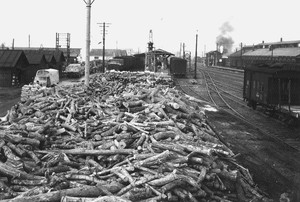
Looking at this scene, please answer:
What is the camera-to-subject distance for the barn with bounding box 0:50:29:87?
124ft

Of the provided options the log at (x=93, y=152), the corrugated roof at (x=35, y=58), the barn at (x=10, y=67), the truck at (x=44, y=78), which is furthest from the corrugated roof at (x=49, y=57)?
the log at (x=93, y=152)

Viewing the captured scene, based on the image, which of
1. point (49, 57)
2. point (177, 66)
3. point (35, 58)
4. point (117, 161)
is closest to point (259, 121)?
point (117, 161)

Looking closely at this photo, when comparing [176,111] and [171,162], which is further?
[176,111]

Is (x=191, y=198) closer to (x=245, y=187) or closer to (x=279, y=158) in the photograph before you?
(x=245, y=187)

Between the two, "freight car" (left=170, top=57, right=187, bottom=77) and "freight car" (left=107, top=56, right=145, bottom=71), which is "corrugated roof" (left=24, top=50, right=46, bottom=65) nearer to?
"freight car" (left=107, top=56, right=145, bottom=71)

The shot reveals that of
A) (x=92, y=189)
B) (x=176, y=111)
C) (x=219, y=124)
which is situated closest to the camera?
(x=92, y=189)

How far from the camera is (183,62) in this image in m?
54.9

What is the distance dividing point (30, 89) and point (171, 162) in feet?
59.1

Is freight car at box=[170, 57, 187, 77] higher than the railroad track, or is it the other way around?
freight car at box=[170, 57, 187, 77]

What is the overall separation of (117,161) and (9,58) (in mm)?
33943

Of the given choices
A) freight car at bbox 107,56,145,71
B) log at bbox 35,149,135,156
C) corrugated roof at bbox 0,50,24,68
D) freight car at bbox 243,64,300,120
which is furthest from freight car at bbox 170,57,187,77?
log at bbox 35,149,135,156

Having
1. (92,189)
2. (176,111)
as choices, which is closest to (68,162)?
(92,189)

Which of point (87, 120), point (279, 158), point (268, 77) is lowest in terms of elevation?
point (279, 158)

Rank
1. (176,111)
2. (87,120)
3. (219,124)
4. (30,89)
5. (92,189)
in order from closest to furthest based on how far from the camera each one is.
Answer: (92,189), (87,120), (176,111), (219,124), (30,89)
